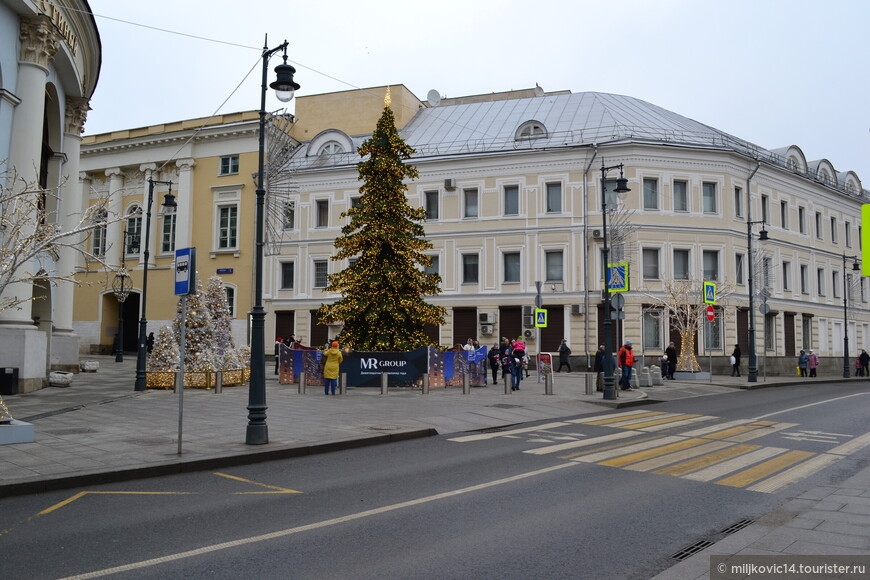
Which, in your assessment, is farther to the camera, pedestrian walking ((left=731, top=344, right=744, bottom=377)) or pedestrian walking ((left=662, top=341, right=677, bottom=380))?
pedestrian walking ((left=731, top=344, right=744, bottom=377))

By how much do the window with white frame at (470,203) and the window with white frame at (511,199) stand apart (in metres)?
1.77

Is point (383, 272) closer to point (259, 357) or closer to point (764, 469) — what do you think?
point (259, 357)

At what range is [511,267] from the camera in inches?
1577

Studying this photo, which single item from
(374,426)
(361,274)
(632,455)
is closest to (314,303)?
(361,274)

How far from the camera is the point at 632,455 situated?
10.7m

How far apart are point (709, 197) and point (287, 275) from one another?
26.1 meters

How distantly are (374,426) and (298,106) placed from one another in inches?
1566

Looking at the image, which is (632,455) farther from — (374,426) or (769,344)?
(769,344)

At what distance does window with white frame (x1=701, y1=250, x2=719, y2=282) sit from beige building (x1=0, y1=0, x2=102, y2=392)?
31204 millimetres

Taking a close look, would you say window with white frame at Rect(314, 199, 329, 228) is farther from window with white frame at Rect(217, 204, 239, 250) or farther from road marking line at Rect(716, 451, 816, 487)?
road marking line at Rect(716, 451, 816, 487)

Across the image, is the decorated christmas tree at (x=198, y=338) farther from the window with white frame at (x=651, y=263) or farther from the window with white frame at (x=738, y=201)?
the window with white frame at (x=738, y=201)

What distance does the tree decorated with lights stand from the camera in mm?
25141

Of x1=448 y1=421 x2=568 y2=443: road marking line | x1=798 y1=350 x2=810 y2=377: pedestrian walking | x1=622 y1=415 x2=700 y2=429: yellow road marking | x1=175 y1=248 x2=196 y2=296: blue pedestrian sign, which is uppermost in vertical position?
x1=175 y1=248 x2=196 y2=296: blue pedestrian sign

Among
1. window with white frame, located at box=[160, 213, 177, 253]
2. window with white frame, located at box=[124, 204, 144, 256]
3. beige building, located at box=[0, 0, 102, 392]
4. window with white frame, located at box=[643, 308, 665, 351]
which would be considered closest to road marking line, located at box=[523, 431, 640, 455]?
beige building, located at box=[0, 0, 102, 392]
